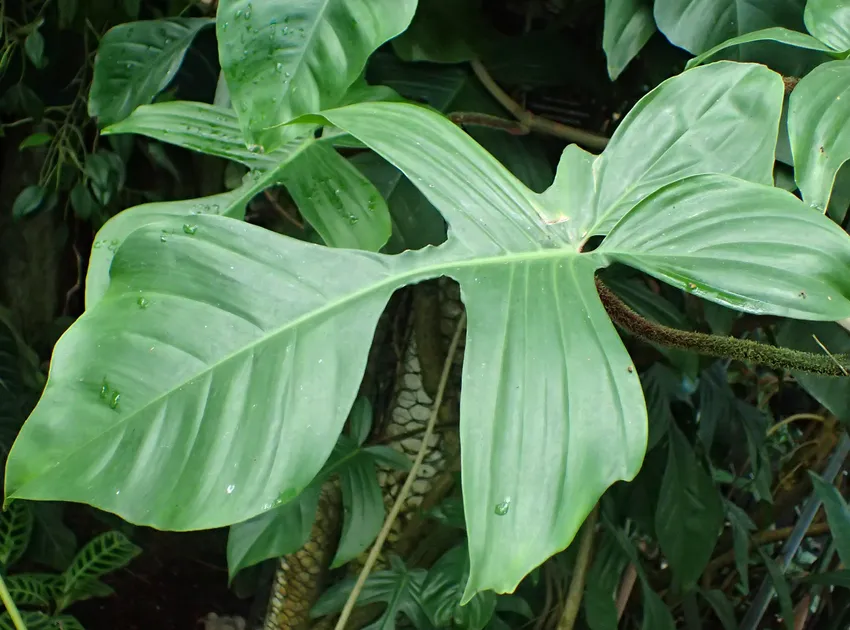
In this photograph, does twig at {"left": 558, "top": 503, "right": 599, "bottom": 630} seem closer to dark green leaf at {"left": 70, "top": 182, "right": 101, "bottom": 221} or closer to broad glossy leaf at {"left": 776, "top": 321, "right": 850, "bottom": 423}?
broad glossy leaf at {"left": 776, "top": 321, "right": 850, "bottom": 423}

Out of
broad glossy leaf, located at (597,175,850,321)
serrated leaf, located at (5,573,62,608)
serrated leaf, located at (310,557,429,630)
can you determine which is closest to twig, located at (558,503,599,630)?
serrated leaf, located at (310,557,429,630)

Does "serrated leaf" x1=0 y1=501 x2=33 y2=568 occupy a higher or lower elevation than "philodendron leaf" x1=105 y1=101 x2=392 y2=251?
lower

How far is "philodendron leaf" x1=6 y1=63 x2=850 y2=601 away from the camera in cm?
31

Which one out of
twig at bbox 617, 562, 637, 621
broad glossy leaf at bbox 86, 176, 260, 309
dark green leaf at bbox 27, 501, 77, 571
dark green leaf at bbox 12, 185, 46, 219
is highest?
broad glossy leaf at bbox 86, 176, 260, 309

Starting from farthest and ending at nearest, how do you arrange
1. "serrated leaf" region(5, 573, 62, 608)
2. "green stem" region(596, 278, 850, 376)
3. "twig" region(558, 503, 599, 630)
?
"serrated leaf" region(5, 573, 62, 608) → "twig" region(558, 503, 599, 630) → "green stem" region(596, 278, 850, 376)

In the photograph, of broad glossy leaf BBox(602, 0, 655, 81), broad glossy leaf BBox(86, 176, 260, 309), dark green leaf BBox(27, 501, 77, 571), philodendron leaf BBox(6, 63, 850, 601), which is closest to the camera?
philodendron leaf BBox(6, 63, 850, 601)

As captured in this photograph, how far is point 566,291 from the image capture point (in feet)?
1.33

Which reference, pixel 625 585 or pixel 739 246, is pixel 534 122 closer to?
pixel 739 246

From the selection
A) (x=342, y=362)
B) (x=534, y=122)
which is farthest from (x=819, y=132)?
(x=534, y=122)

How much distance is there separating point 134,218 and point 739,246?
1.75ft

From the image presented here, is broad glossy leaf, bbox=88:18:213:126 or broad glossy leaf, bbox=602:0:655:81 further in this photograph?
broad glossy leaf, bbox=88:18:213:126

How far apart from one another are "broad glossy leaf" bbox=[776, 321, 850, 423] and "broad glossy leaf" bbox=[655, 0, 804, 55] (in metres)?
0.35

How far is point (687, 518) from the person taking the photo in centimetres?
101

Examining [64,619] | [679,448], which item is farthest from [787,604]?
[64,619]
